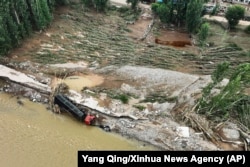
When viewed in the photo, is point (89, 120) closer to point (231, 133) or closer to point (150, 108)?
point (150, 108)

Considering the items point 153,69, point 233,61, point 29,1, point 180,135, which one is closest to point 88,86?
point 153,69

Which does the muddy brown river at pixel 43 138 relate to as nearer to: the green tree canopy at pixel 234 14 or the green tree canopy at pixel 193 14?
the green tree canopy at pixel 193 14

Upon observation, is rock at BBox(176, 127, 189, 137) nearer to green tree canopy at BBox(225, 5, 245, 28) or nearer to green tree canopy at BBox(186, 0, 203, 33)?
green tree canopy at BBox(186, 0, 203, 33)

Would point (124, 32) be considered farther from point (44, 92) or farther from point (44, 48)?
point (44, 92)

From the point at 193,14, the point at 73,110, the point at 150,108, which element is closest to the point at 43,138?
the point at 73,110

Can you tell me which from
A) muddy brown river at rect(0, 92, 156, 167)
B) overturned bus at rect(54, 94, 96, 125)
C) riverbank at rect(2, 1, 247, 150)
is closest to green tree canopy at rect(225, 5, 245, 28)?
riverbank at rect(2, 1, 247, 150)
